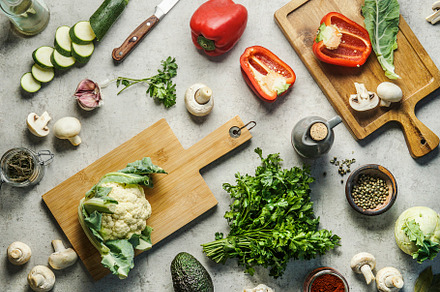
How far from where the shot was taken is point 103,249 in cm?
270

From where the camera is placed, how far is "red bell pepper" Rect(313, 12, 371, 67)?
9.55 ft

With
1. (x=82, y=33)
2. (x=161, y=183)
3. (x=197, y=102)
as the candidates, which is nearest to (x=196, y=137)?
(x=197, y=102)

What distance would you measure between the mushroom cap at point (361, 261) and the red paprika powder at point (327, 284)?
169mm

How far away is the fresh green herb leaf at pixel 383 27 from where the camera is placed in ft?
9.68

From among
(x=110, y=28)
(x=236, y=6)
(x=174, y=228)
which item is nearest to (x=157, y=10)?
(x=110, y=28)

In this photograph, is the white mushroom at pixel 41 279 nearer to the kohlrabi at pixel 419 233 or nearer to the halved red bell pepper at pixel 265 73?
the halved red bell pepper at pixel 265 73

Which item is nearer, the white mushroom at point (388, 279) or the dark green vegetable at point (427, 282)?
the white mushroom at point (388, 279)

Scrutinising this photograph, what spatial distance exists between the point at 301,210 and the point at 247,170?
1.50 feet

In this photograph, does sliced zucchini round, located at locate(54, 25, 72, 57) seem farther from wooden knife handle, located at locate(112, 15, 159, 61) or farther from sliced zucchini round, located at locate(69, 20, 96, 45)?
wooden knife handle, located at locate(112, 15, 159, 61)

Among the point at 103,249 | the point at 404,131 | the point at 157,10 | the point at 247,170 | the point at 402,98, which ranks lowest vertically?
the point at 404,131

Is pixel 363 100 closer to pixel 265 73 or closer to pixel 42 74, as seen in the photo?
pixel 265 73

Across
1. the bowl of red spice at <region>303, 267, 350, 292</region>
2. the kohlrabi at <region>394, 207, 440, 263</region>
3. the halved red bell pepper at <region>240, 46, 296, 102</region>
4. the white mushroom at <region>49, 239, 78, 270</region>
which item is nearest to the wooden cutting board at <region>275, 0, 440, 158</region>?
the halved red bell pepper at <region>240, 46, 296, 102</region>

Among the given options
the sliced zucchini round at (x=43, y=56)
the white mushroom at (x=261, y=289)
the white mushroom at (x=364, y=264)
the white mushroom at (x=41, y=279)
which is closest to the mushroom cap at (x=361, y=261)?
the white mushroom at (x=364, y=264)

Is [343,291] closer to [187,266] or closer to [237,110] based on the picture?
[187,266]
